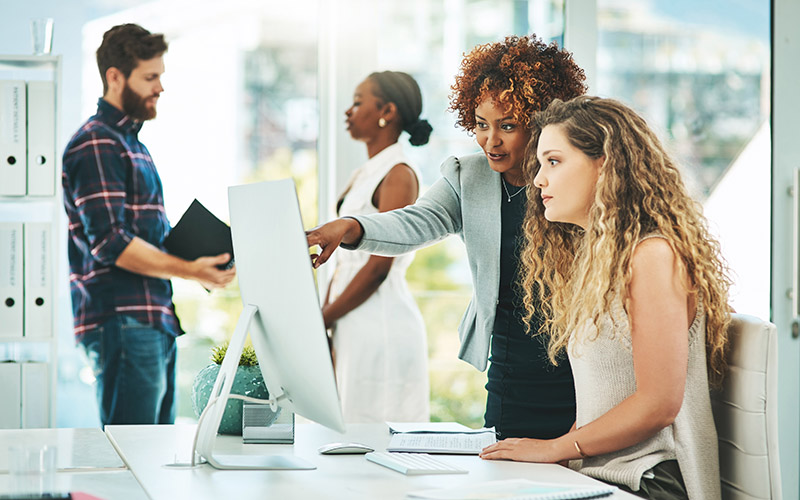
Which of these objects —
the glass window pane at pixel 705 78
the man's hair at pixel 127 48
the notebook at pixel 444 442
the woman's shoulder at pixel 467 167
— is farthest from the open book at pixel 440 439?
the glass window pane at pixel 705 78

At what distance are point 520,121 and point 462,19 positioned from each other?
174 centimetres

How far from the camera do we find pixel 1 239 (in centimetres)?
288

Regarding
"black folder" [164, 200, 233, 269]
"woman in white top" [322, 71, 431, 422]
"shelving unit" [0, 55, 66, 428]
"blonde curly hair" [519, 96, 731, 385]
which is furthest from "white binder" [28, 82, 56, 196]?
"blonde curly hair" [519, 96, 731, 385]

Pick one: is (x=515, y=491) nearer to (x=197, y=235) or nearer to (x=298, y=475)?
(x=298, y=475)

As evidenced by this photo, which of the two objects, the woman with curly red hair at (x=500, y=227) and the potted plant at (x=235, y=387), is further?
the woman with curly red hair at (x=500, y=227)

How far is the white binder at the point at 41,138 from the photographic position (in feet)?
9.51

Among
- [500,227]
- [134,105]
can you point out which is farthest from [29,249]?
[500,227]

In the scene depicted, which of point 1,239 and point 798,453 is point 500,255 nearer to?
point 1,239

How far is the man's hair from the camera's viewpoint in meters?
3.09

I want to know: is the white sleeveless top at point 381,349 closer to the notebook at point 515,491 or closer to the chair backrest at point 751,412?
the chair backrest at point 751,412

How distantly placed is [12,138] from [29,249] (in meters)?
0.37

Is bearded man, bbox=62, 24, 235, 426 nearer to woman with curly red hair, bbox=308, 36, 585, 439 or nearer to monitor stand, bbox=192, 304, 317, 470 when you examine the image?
woman with curly red hair, bbox=308, 36, 585, 439

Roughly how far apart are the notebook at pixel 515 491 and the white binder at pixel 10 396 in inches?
81.4

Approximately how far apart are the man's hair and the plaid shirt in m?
0.19
